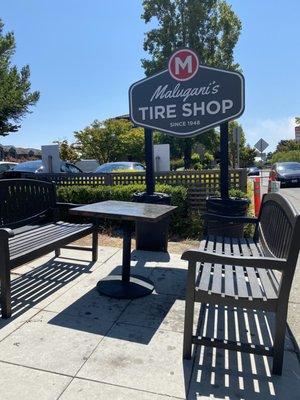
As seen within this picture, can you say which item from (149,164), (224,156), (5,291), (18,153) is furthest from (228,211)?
(18,153)

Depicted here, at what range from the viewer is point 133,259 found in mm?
5184

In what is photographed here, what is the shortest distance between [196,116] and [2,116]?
10.4 meters

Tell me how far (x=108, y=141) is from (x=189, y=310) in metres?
26.6

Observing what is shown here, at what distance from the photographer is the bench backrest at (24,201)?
4406 mm

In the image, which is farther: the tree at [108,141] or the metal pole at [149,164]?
the tree at [108,141]

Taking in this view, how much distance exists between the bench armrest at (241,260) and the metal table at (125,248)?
84cm

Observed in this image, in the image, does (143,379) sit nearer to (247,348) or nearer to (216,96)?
(247,348)

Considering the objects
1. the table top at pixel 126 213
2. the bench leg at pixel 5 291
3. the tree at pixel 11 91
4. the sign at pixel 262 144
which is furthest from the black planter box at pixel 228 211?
the sign at pixel 262 144

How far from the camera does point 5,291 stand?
3.21 meters

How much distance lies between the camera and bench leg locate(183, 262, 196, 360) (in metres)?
2.59

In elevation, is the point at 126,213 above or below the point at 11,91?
below

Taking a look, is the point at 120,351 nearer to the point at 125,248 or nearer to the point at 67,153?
the point at 125,248

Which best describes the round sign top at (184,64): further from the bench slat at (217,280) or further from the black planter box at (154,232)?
the bench slat at (217,280)

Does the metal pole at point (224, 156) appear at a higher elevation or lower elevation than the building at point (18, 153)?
lower
